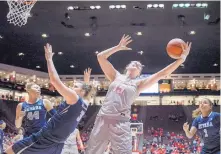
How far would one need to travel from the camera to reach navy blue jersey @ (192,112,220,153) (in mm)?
5094

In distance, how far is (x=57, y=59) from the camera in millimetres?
24328

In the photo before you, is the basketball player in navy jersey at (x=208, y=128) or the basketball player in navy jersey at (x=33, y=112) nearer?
the basketball player in navy jersey at (x=208, y=128)

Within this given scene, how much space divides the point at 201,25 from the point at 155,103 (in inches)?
511

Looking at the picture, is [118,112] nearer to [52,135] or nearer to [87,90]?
[87,90]

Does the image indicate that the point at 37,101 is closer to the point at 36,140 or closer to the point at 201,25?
the point at 36,140

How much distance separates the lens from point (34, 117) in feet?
17.6

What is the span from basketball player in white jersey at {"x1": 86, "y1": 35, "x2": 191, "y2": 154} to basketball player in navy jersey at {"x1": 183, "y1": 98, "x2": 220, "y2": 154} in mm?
1164

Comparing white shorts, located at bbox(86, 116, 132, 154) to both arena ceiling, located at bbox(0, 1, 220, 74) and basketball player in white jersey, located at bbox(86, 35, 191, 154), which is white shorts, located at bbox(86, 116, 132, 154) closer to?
basketball player in white jersey, located at bbox(86, 35, 191, 154)

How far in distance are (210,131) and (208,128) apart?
0.06 meters

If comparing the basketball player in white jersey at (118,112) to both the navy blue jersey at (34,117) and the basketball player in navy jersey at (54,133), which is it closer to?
the basketball player in navy jersey at (54,133)

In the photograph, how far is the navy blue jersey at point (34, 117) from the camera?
533cm

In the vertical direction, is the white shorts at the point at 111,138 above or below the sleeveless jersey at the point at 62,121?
below

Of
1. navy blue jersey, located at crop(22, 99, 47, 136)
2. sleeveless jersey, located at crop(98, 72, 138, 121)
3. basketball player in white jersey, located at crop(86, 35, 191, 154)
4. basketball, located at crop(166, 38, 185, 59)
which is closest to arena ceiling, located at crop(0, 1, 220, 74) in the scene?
basketball, located at crop(166, 38, 185, 59)

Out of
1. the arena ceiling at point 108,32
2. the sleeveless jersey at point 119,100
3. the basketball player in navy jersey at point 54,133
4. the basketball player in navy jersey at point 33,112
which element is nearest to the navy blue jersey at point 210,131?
the sleeveless jersey at point 119,100
